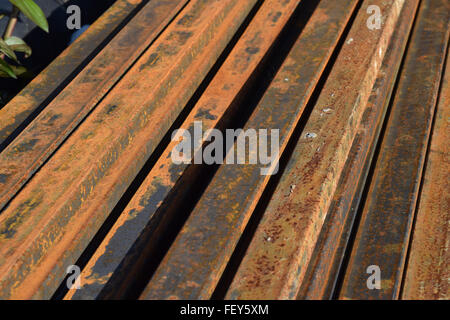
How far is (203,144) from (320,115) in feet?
1.02

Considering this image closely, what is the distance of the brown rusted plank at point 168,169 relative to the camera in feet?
3.07

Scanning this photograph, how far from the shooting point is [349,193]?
1146mm

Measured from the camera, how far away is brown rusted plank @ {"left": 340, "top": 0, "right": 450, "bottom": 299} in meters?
1.00

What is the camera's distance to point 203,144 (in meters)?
1.17

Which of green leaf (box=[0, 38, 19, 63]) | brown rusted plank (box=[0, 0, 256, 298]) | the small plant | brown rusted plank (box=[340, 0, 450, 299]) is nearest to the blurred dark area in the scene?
the small plant

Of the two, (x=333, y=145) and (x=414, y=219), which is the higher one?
(x=333, y=145)

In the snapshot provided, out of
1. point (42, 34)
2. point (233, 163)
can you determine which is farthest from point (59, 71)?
point (233, 163)

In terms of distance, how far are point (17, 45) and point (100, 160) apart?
918 mm

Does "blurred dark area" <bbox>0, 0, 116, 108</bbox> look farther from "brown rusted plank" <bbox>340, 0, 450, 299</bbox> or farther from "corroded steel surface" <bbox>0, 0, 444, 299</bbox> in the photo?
"brown rusted plank" <bbox>340, 0, 450, 299</bbox>

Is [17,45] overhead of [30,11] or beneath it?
beneath

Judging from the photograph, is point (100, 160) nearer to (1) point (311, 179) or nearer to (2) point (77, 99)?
(2) point (77, 99)

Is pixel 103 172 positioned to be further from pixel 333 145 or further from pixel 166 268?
pixel 333 145

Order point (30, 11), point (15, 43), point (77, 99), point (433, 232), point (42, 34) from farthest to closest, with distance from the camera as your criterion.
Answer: point (42, 34) → point (15, 43) → point (30, 11) → point (77, 99) → point (433, 232)
